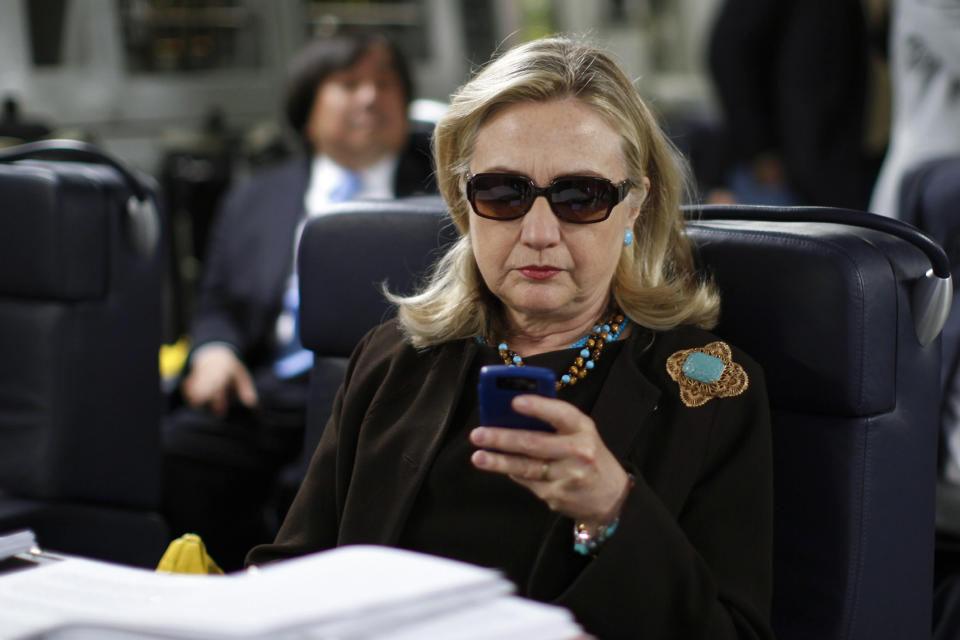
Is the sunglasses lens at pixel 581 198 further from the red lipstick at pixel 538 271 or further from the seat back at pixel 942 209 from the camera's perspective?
the seat back at pixel 942 209

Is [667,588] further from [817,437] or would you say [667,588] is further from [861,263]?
[861,263]

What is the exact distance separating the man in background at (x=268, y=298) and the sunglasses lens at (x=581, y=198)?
152 cm

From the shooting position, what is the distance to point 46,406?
2262 millimetres

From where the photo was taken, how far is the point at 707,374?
1.41 meters

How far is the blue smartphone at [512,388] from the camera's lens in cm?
111

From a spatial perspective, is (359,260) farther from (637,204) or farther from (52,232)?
(52,232)

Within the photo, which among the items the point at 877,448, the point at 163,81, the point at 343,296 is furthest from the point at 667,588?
the point at 163,81

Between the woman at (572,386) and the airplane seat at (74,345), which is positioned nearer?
the woman at (572,386)

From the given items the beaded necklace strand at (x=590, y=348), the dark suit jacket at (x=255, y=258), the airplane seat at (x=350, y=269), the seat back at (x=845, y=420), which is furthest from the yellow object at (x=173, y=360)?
the seat back at (x=845, y=420)

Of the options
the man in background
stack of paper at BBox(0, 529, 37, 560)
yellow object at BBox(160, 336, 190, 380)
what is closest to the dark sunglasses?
stack of paper at BBox(0, 529, 37, 560)

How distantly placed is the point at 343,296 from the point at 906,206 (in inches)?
41.2

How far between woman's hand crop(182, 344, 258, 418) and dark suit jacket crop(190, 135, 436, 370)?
0.33 feet

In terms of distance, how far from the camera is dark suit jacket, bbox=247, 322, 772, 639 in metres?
1.24

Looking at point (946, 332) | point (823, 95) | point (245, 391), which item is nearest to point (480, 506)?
point (946, 332)
